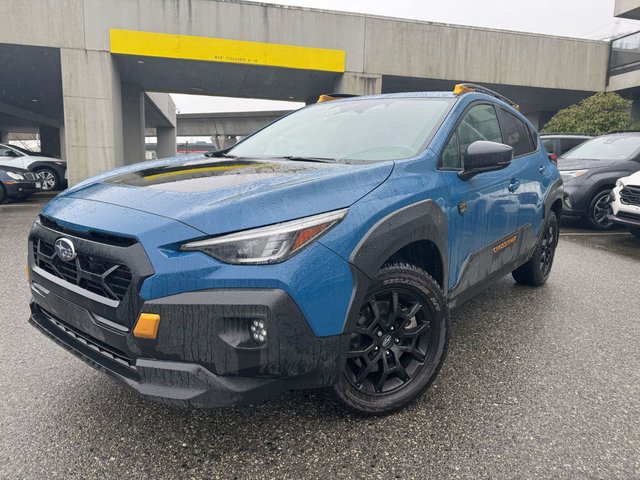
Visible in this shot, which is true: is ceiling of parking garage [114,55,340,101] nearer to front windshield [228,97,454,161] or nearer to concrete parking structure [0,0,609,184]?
concrete parking structure [0,0,609,184]

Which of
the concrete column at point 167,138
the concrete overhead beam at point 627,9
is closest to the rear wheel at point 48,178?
the concrete overhead beam at point 627,9

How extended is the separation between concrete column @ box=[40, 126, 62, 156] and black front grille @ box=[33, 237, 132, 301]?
42.8 metres

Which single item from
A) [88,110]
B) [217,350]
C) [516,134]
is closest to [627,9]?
[88,110]

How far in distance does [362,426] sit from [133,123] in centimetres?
2181

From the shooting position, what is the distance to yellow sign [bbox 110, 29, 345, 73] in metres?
14.5

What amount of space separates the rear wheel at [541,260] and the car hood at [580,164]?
412 cm

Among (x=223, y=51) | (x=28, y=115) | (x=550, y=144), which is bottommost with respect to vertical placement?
(x=550, y=144)

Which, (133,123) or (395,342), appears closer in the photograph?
(395,342)

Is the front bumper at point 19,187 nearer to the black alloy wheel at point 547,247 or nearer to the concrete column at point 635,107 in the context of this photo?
the black alloy wheel at point 547,247

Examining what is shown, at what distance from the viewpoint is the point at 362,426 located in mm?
2260

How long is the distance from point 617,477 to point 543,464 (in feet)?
0.92

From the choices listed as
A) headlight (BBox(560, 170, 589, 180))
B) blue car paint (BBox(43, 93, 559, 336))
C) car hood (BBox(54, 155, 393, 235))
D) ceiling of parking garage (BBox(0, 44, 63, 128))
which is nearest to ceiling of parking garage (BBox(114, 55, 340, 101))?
ceiling of parking garage (BBox(0, 44, 63, 128))

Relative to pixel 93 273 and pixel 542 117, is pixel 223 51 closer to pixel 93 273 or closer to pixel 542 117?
pixel 93 273

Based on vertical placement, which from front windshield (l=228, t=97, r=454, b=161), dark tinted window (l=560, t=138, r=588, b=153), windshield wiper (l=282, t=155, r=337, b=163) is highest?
dark tinted window (l=560, t=138, r=588, b=153)
